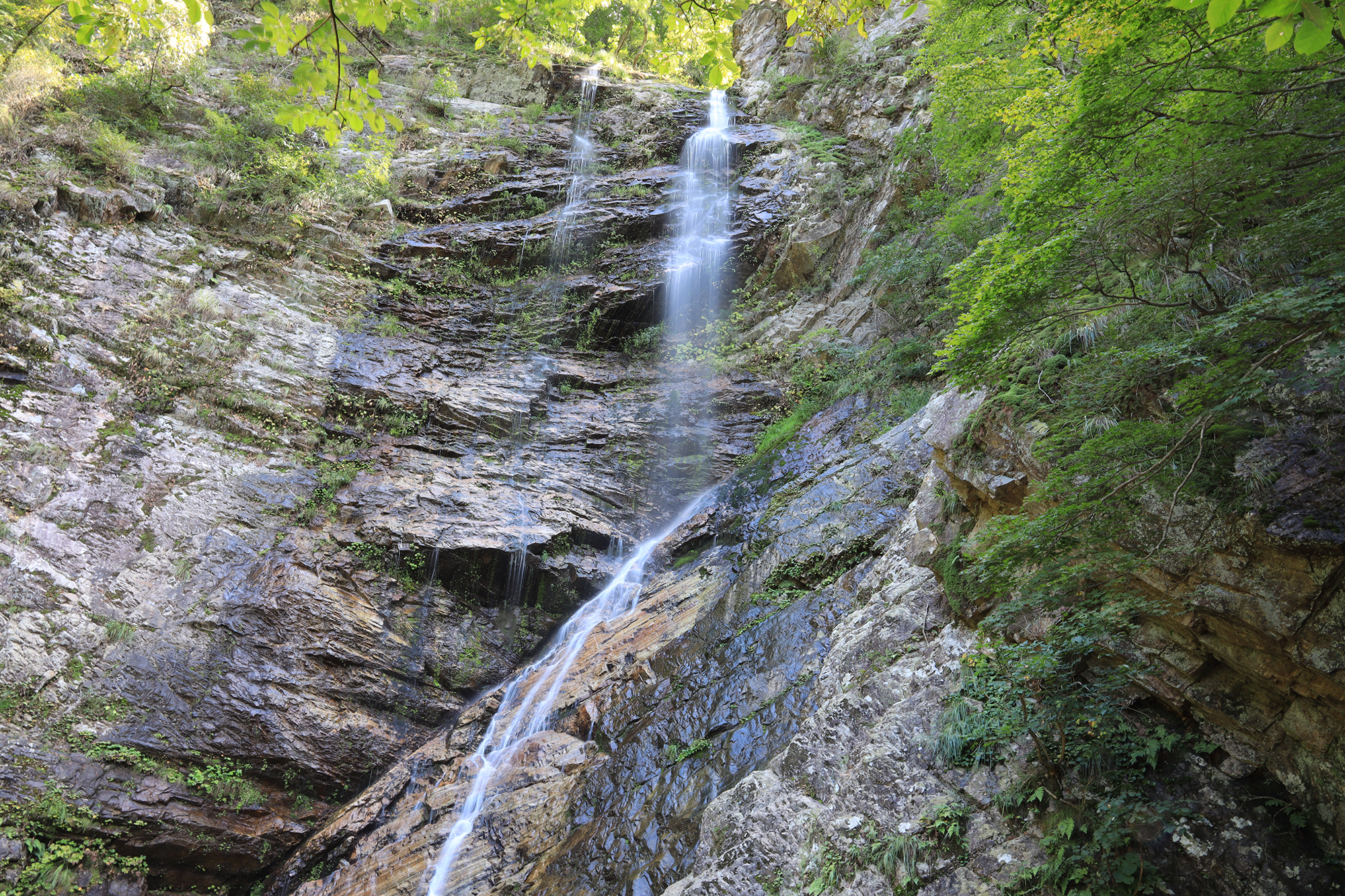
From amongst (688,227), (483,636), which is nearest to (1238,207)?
(483,636)

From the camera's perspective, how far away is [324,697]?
7.95 metres

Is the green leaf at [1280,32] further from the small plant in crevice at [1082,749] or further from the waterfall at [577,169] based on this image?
the waterfall at [577,169]

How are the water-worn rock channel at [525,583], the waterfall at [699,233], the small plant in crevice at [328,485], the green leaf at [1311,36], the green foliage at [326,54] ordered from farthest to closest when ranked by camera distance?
the waterfall at [699,233], the small plant in crevice at [328,485], the water-worn rock channel at [525,583], the green foliage at [326,54], the green leaf at [1311,36]

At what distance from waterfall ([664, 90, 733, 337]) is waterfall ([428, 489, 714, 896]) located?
204 inches

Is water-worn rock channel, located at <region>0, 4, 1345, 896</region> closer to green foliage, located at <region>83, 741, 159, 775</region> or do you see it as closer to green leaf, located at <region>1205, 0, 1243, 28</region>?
green foliage, located at <region>83, 741, 159, 775</region>

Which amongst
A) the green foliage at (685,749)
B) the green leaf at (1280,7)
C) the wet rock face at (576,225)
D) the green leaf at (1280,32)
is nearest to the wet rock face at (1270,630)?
the green leaf at (1280,32)

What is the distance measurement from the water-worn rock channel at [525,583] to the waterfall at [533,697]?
0.11 meters

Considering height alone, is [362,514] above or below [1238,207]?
below

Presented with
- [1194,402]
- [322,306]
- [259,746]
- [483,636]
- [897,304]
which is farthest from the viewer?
[322,306]

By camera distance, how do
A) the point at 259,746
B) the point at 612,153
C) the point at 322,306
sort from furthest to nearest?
the point at 612,153
the point at 322,306
the point at 259,746

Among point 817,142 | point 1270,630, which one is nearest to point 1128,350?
point 1270,630

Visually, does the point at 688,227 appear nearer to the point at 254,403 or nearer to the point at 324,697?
the point at 254,403

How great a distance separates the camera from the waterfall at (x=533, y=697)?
21.4ft

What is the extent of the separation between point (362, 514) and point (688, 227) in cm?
932
